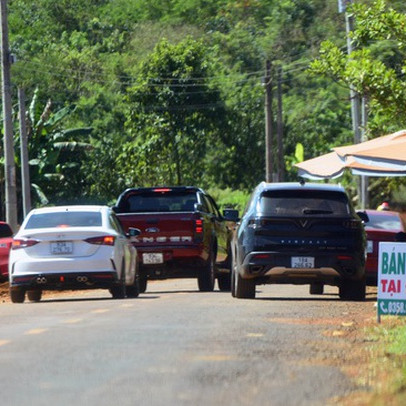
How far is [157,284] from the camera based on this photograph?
28.8 m

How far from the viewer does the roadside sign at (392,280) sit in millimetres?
14133

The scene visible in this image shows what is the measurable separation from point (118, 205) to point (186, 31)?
172 feet

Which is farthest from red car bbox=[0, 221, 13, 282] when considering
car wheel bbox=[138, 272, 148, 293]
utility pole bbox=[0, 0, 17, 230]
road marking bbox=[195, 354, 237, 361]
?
road marking bbox=[195, 354, 237, 361]

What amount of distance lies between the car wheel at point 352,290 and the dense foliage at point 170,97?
66.8ft

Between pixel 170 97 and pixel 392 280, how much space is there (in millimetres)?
39596

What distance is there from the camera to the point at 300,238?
19.1 meters

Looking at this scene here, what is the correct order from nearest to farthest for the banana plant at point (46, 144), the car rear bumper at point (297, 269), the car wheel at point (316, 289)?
1. the car rear bumper at point (297, 269)
2. the car wheel at point (316, 289)
3. the banana plant at point (46, 144)

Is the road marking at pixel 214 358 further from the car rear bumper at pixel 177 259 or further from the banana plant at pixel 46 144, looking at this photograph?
the banana plant at pixel 46 144

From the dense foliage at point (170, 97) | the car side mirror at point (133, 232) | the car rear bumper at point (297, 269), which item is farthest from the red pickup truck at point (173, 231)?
the dense foliage at point (170, 97)

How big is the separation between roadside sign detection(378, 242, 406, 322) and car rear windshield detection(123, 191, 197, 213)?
389 inches

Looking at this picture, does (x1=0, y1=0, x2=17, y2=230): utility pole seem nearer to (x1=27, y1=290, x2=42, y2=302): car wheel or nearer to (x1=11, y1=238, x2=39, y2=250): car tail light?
(x1=27, y1=290, x2=42, y2=302): car wheel

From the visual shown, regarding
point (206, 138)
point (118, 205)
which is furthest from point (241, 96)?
point (118, 205)

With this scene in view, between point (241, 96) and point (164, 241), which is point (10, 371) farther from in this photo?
point (241, 96)

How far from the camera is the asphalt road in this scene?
8852 millimetres
